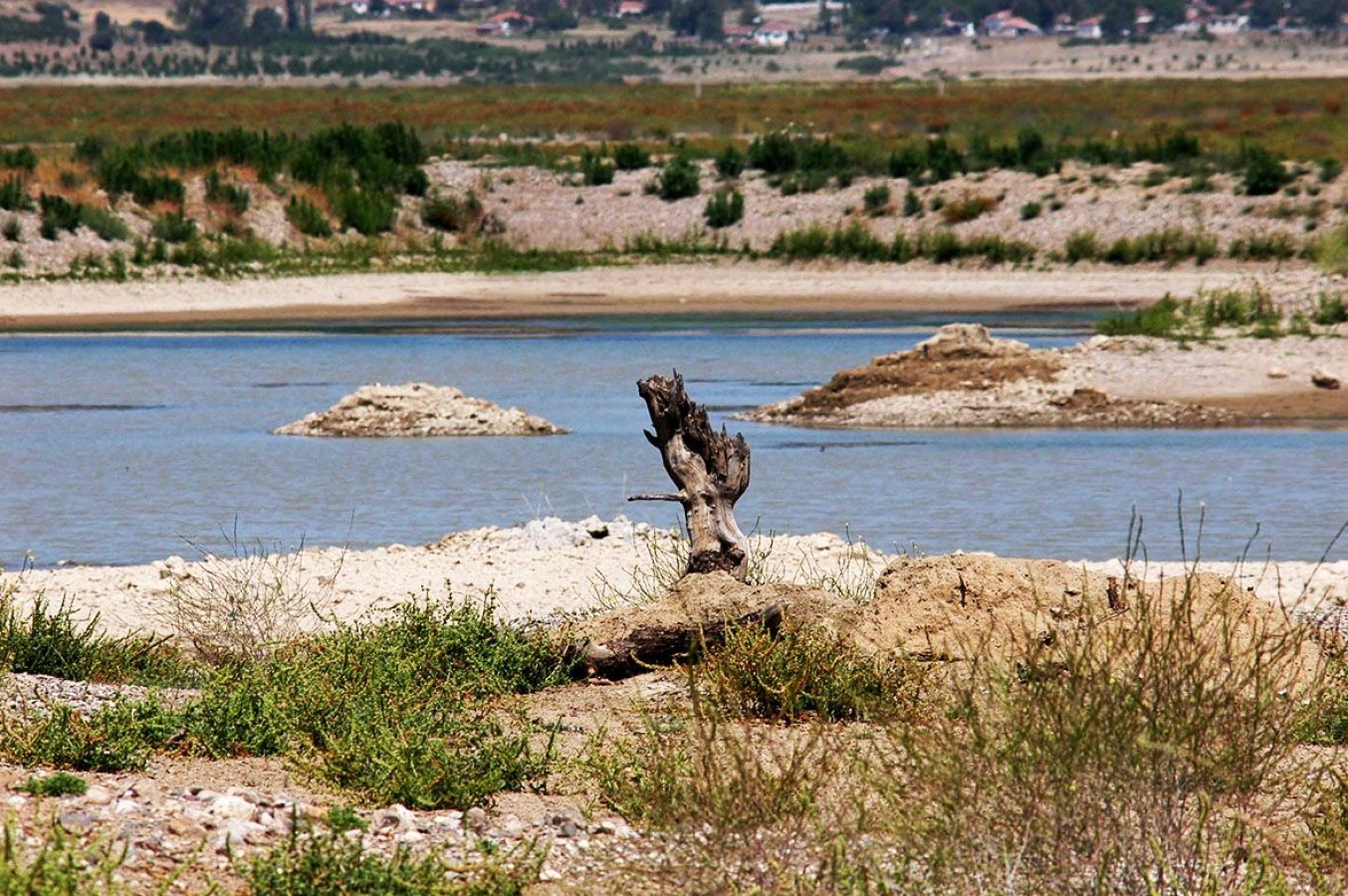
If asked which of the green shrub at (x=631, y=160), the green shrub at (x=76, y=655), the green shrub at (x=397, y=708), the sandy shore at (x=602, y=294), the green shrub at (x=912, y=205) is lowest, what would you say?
the sandy shore at (x=602, y=294)

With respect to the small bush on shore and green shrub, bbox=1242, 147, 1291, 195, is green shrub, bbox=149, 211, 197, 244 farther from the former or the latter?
green shrub, bbox=1242, 147, 1291, 195

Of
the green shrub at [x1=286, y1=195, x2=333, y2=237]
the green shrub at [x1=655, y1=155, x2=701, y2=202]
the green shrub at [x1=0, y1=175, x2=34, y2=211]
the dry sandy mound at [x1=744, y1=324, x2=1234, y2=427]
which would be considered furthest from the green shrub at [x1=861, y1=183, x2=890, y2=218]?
the dry sandy mound at [x1=744, y1=324, x2=1234, y2=427]

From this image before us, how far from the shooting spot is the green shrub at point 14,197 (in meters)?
46.4

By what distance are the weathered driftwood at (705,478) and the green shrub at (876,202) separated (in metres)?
40.7

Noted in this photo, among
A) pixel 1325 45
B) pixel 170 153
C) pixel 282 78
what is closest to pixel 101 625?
pixel 170 153

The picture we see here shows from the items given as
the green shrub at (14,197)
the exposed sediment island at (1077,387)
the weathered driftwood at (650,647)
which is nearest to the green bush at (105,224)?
the green shrub at (14,197)

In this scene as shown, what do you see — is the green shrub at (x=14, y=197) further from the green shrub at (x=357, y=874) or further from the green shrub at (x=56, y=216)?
the green shrub at (x=357, y=874)

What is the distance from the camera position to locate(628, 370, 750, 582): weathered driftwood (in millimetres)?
11055

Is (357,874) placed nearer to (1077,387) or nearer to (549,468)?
(549,468)

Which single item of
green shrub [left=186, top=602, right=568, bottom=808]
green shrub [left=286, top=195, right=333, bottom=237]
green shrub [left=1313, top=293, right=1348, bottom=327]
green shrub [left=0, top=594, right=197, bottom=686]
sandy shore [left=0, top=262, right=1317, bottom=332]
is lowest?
sandy shore [left=0, top=262, right=1317, bottom=332]

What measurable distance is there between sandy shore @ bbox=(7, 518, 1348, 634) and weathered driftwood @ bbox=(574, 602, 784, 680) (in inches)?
56.7

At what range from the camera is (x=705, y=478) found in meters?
11.2

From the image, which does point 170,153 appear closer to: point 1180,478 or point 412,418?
point 412,418

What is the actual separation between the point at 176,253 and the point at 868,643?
3771cm
